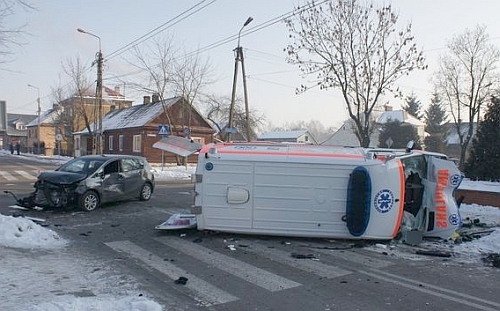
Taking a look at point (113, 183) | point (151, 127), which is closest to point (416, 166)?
point (113, 183)

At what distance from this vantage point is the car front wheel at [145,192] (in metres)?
15.3

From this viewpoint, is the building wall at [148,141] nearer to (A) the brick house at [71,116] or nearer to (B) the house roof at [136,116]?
(B) the house roof at [136,116]

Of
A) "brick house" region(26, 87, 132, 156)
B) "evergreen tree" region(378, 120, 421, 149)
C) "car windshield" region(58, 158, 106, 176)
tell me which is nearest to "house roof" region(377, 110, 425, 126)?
"evergreen tree" region(378, 120, 421, 149)

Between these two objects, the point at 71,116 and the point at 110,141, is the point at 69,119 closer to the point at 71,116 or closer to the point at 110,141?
the point at 71,116

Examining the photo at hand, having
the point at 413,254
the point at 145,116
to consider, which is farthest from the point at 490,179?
the point at 145,116

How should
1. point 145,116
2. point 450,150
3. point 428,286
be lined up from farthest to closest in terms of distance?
point 450,150, point 145,116, point 428,286

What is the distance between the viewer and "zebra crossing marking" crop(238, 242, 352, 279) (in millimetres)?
7012

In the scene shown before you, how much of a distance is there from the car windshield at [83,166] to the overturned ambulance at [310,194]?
5267mm

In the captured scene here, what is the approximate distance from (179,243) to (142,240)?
827mm

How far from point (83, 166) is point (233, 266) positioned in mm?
7819

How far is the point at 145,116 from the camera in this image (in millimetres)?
43375

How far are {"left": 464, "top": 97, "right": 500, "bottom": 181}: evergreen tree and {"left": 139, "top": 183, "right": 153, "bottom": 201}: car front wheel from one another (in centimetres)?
1474

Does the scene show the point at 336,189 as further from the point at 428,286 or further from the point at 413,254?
the point at 428,286

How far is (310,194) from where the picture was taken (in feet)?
29.7
